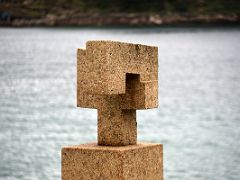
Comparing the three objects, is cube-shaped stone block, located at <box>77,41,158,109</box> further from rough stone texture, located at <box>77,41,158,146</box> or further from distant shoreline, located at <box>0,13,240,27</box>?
distant shoreline, located at <box>0,13,240,27</box>

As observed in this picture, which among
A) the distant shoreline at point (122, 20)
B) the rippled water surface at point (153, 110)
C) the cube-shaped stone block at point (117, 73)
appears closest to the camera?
the cube-shaped stone block at point (117, 73)

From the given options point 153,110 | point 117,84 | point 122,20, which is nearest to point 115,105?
point 117,84

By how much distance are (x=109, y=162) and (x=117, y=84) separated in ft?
1.43

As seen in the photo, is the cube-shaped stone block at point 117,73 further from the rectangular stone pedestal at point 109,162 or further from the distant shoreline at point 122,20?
the distant shoreline at point 122,20

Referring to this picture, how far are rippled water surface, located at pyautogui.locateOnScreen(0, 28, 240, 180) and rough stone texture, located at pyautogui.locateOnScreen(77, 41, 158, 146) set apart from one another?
1924cm

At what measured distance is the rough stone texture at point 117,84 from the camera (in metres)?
5.98

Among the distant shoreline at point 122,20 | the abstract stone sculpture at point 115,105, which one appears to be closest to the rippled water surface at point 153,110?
the abstract stone sculpture at point 115,105

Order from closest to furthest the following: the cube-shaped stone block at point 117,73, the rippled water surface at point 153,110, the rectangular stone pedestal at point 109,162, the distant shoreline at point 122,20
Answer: the cube-shaped stone block at point 117,73 → the rectangular stone pedestal at point 109,162 → the rippled water surface at point 153,110 → the distant shoreline at point 122,20

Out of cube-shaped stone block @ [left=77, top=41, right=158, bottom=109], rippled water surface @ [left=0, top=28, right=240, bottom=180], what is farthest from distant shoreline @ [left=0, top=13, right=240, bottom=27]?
cube-shaped stone block @ [left=77, top=41, right=158, bottom=109]

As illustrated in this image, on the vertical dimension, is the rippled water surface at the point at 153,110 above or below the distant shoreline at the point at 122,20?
below

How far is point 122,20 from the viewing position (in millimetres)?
148250

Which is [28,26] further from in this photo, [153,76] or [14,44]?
[153,76]

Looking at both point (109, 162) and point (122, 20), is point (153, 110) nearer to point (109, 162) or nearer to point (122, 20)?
point (109, 162)

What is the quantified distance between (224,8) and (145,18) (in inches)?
440
